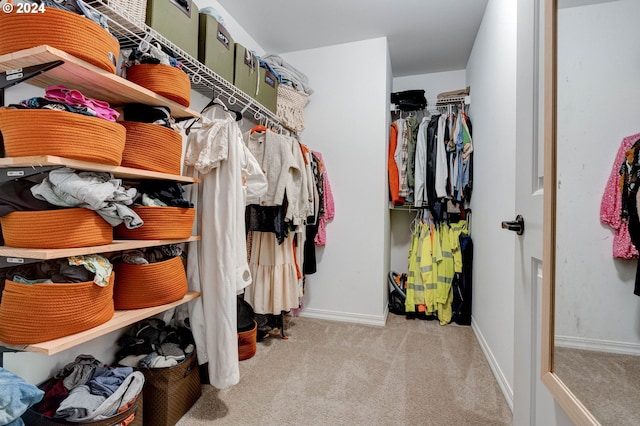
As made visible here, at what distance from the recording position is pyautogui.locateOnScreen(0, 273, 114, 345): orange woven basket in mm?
832

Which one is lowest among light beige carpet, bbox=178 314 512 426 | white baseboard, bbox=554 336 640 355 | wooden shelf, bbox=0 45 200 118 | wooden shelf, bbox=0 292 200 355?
light beige carpet, bbox=178 314 512 426

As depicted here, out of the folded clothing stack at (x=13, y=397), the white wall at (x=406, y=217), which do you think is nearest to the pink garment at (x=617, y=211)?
the folded clothing stack at (x=13, y=397)

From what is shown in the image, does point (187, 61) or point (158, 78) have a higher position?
point (187, 61)

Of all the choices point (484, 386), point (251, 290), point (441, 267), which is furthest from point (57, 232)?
point (441, 267)

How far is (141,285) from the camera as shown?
3.73 ft

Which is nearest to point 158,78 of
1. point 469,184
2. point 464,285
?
point 469,184

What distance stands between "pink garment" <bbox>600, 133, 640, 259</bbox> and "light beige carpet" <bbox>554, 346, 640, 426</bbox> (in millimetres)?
193

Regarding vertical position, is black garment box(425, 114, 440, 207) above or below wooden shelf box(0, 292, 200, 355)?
above

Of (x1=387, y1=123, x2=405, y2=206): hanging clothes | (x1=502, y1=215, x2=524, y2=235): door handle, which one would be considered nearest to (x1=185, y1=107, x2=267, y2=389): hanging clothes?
(x1=502, y1=215, x2=524, y2=235): door handle

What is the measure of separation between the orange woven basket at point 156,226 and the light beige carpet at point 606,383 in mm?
1340

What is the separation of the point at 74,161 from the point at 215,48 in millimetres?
1042

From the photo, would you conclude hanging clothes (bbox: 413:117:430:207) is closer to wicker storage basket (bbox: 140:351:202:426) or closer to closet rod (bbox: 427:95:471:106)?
closet rod (bbox: 427:95:471:106)

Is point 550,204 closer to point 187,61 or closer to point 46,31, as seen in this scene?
point 46,31

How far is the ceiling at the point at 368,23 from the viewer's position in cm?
209
